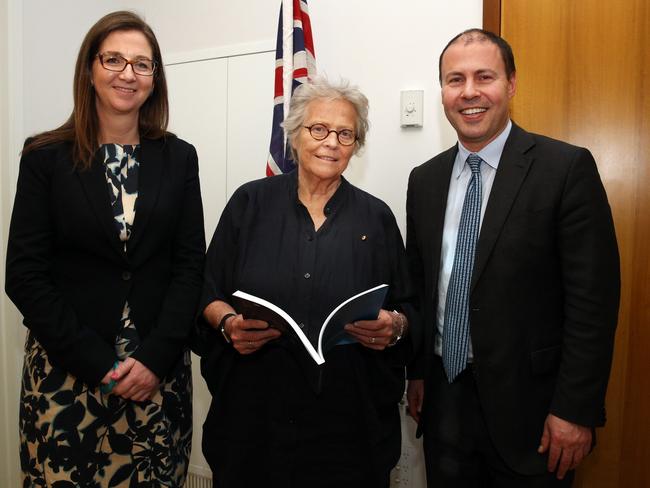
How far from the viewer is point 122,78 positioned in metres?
1.50

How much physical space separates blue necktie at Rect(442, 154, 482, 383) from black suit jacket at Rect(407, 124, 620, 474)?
4 centimetres

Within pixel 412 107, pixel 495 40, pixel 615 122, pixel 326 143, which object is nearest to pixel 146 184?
pixel 326 143

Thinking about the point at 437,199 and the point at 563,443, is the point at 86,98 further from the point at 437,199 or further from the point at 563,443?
the point at 563,443

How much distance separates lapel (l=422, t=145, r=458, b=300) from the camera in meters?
1.62

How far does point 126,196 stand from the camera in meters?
1.54

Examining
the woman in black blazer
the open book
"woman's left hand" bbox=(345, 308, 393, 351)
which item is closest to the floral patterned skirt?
the woman in black blazer

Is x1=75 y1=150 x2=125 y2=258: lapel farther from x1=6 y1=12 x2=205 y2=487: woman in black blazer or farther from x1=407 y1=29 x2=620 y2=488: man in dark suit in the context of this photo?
x1=407 y1=29 x2=620 y2=488: man in dark suit

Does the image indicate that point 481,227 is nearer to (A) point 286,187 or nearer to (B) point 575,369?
(B) point 575,369

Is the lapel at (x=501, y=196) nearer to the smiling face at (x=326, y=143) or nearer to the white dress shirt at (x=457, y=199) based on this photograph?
the white dress shirt at (x=457, y=199)

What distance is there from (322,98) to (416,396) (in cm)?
107

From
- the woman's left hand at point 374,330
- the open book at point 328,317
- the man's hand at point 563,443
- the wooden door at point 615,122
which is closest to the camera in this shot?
the open book at point 328,317

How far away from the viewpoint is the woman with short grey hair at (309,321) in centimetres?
152

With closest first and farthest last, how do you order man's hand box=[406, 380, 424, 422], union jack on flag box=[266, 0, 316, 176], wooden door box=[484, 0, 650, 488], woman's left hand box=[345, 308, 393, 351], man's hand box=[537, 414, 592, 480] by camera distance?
1. woman's left hand box=[345, 308, 393, 351]
2. man's hand box=[537, 414, 592, 480]
3. man's hand box=[406, 380, 424, 422]
4. wooden door box=[484, 0, 650, 488]
5. union jack on flag box=[266, 0, 316, 176]

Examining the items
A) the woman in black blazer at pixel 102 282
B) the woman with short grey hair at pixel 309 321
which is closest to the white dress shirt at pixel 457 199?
the woman with short grey hair at pixel 309 321
